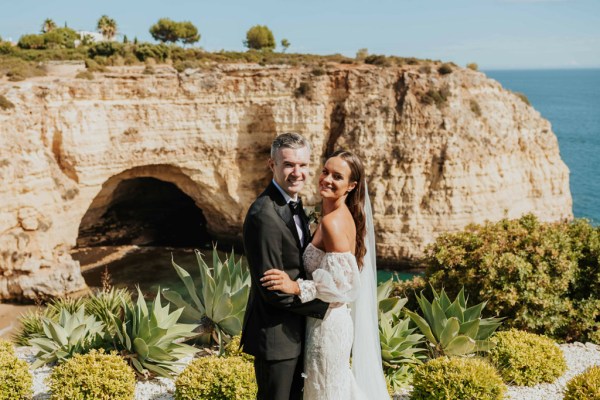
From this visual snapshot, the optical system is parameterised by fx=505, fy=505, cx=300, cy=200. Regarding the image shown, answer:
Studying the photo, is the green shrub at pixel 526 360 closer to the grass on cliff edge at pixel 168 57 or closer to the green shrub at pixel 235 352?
the green shrub at pixel 235 352

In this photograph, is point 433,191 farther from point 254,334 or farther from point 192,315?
point 254,334

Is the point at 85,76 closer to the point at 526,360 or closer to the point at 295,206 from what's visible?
the point at 295,206

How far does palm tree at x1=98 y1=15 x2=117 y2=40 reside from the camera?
48.6 m

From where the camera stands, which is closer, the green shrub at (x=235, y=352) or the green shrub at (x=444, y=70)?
the green shrub at (x=235, y=352)

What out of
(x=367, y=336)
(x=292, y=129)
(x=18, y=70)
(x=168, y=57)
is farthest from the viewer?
(x=168, y=57)

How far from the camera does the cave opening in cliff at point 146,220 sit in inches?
1191

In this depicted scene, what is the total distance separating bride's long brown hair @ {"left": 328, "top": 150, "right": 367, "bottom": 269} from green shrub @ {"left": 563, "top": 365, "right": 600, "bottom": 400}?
10.4ft

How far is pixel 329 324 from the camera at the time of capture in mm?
4500

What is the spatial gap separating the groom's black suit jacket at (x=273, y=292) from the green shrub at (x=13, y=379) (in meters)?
3.53

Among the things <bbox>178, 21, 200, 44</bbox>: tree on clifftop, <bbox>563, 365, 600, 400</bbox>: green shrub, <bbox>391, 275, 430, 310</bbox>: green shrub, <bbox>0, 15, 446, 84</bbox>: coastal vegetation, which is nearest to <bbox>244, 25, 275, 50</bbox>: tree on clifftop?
<bbox>178, 21, 200, 44</bbox>: tree on clifftop

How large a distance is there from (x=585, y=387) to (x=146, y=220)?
1187 inches

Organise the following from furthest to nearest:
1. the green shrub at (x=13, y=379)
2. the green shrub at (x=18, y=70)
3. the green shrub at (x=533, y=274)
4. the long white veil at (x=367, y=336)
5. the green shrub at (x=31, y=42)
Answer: the green shrub at (x=31, y=42)
the green shrub at (x=18, y=70)
the green shrub at (x=533, y=274)
the green shrub at (x=13, y=379)
the long white veil at (x=367, y=336)

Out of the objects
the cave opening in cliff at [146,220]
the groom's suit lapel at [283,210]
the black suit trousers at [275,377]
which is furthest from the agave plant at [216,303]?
the cave opening in cliff at [146,220]

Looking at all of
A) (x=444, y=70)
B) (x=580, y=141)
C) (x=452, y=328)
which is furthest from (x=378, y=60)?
(x=580, y=141)
